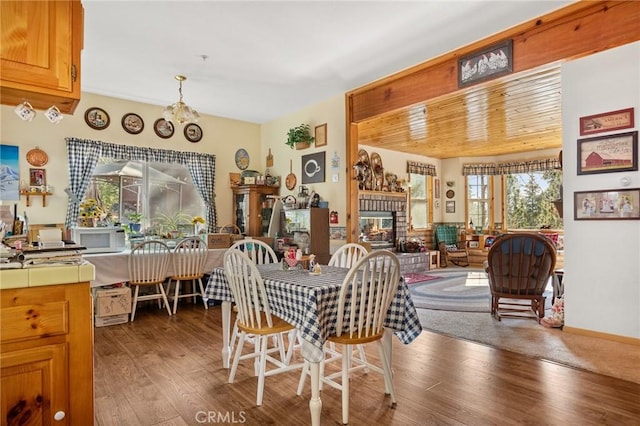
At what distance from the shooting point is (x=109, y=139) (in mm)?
4969

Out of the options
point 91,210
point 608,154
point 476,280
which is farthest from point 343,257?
point 476,280

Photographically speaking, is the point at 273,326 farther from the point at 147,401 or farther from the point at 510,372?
the point at 510,372

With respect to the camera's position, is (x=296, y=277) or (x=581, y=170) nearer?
(x=296, y=277)

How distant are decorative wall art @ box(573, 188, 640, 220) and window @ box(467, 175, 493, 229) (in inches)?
221

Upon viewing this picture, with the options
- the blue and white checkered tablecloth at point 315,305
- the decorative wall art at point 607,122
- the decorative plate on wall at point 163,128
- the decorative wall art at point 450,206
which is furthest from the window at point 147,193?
the decorative wall art at point 450,206

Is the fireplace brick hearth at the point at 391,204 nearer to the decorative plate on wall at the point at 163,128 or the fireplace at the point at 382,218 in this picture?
the fireplace at the point at 382,218

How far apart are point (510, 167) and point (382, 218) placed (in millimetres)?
3503

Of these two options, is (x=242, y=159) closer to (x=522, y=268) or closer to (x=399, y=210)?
(x=399, y=210)

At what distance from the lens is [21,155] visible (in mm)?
4359

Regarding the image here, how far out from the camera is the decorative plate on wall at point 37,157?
14.5 feet

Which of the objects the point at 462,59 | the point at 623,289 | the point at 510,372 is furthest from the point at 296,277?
the point at 623,289

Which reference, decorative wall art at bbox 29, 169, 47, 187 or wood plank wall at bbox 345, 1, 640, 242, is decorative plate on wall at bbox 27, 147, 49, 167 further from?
wood plank wall at bbox 345, 1, 640, 242

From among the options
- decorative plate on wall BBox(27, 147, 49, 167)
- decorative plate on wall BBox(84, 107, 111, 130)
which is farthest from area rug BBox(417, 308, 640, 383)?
decorative plate on wall BBox(27, 147, 49, 167)

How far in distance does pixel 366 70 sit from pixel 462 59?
1.01 m
